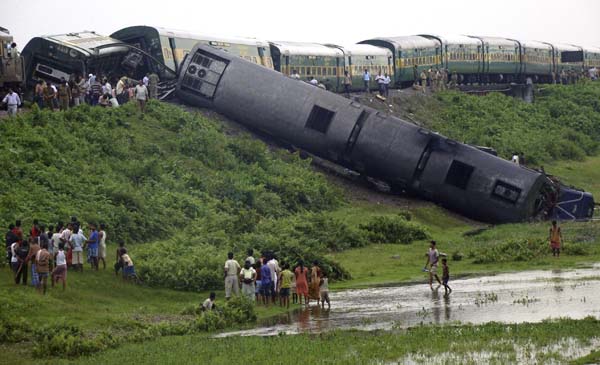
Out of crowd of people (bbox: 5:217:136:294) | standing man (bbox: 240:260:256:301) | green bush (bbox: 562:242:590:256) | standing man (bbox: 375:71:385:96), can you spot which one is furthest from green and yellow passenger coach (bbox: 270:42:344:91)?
standing man (bbox: 240:260:256:301)

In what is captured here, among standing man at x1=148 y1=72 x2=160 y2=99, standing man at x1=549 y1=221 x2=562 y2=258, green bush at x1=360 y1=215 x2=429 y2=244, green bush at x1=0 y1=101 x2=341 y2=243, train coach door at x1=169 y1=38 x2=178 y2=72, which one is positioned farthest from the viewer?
train coach door at x1=169 y1=38 x2=178 y2=72

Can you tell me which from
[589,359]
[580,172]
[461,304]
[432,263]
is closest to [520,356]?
[589,359]

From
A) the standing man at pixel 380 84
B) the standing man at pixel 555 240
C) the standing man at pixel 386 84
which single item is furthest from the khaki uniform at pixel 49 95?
the standing man at pixel 386 84

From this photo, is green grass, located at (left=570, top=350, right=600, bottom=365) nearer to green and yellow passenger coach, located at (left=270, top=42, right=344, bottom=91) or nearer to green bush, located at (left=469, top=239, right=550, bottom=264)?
green bush, located at (left=469, top=239, right=550, bottom=264)

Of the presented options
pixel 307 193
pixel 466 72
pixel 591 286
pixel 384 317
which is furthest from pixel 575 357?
pixel 466 72

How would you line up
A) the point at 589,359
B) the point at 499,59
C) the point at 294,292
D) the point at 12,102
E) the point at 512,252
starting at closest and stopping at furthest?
the point at 589,359 → the point at 294,292 → the point at 512,252 → the point at 12,102 → the point at 499,59

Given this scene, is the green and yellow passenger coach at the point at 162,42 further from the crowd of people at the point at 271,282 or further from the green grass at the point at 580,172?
the crowd of people at the point at 271,282

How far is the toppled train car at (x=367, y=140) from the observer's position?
4638cm

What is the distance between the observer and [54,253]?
3198 centimetres

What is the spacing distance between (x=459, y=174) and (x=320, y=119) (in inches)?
246

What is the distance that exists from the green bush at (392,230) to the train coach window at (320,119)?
21.0ft

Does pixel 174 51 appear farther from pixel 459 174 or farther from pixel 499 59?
pixel 499 59

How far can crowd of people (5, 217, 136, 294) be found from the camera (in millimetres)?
29938

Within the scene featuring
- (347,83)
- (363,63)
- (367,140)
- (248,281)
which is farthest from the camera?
(363,63)
